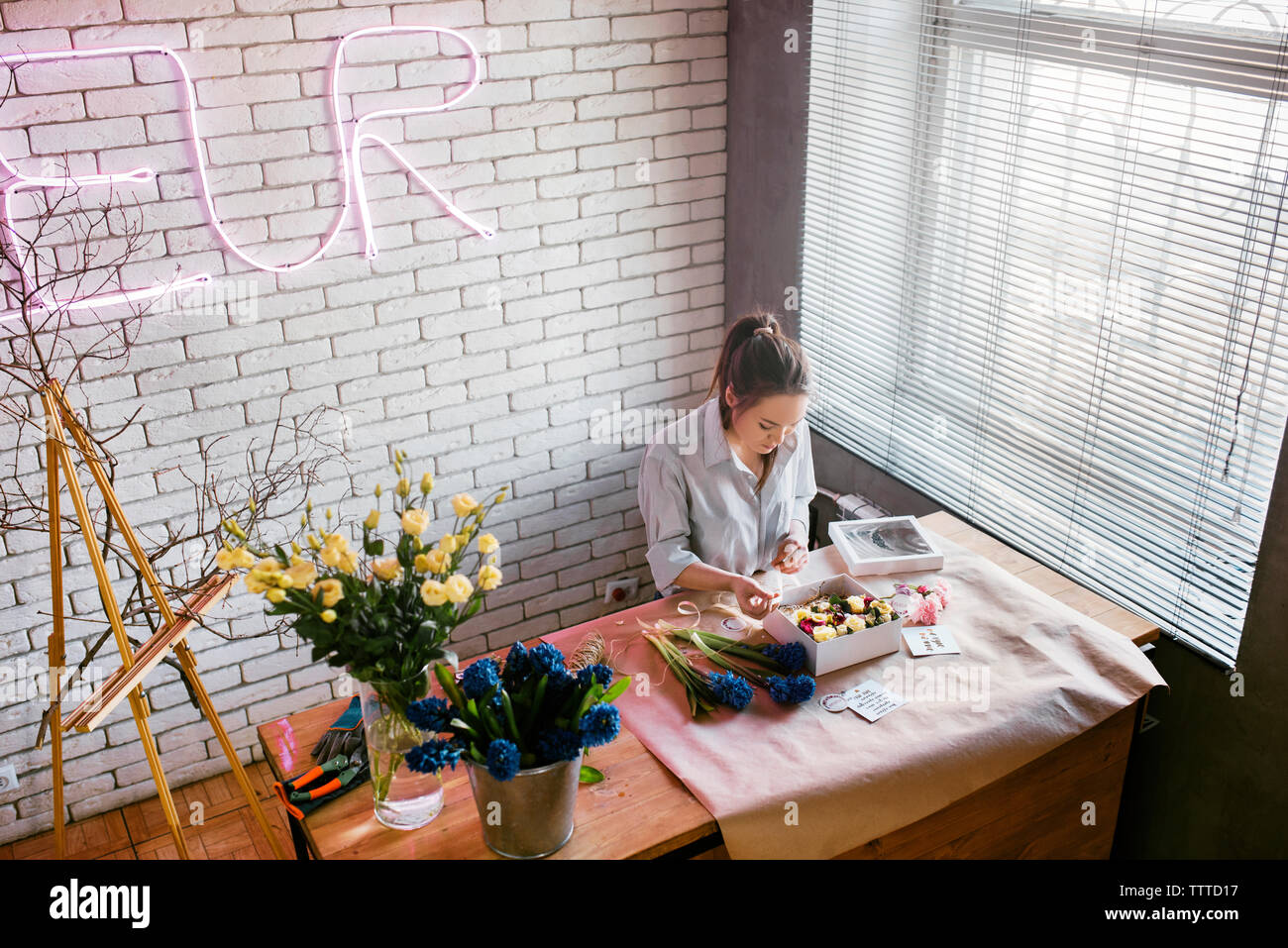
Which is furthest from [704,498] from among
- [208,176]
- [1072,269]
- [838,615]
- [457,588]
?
[208,176]

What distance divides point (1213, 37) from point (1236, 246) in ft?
1.44

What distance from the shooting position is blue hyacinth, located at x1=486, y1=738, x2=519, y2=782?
183 cm

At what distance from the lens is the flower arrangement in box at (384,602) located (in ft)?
5.94

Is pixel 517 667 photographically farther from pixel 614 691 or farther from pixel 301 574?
pixel 301 574

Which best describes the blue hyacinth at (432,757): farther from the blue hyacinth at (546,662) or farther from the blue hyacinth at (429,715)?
the blue hyacinth at (546,662)

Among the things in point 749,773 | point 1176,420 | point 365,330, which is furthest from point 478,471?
point 1176,420

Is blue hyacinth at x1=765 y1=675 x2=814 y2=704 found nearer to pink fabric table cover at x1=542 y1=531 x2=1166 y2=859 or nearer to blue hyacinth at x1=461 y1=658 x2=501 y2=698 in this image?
pink fabric table cover at x1=542 y1=531 x2=1166 y2=859

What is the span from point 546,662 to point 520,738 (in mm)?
142

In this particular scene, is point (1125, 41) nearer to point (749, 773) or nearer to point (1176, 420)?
point (1176, 420)

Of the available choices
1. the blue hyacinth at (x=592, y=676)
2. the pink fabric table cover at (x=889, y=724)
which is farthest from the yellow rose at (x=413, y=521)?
the pink fabric table cover at (x=889, y=724)

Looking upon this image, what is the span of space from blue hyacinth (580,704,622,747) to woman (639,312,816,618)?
0.75 metres

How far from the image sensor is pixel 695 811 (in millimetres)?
2086

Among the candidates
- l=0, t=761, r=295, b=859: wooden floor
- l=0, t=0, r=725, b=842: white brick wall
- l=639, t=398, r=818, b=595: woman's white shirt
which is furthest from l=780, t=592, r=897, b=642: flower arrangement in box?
Result: l=0, t=761, r=295, b=859: wooden floor

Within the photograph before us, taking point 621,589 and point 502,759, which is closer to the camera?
point 502,759
